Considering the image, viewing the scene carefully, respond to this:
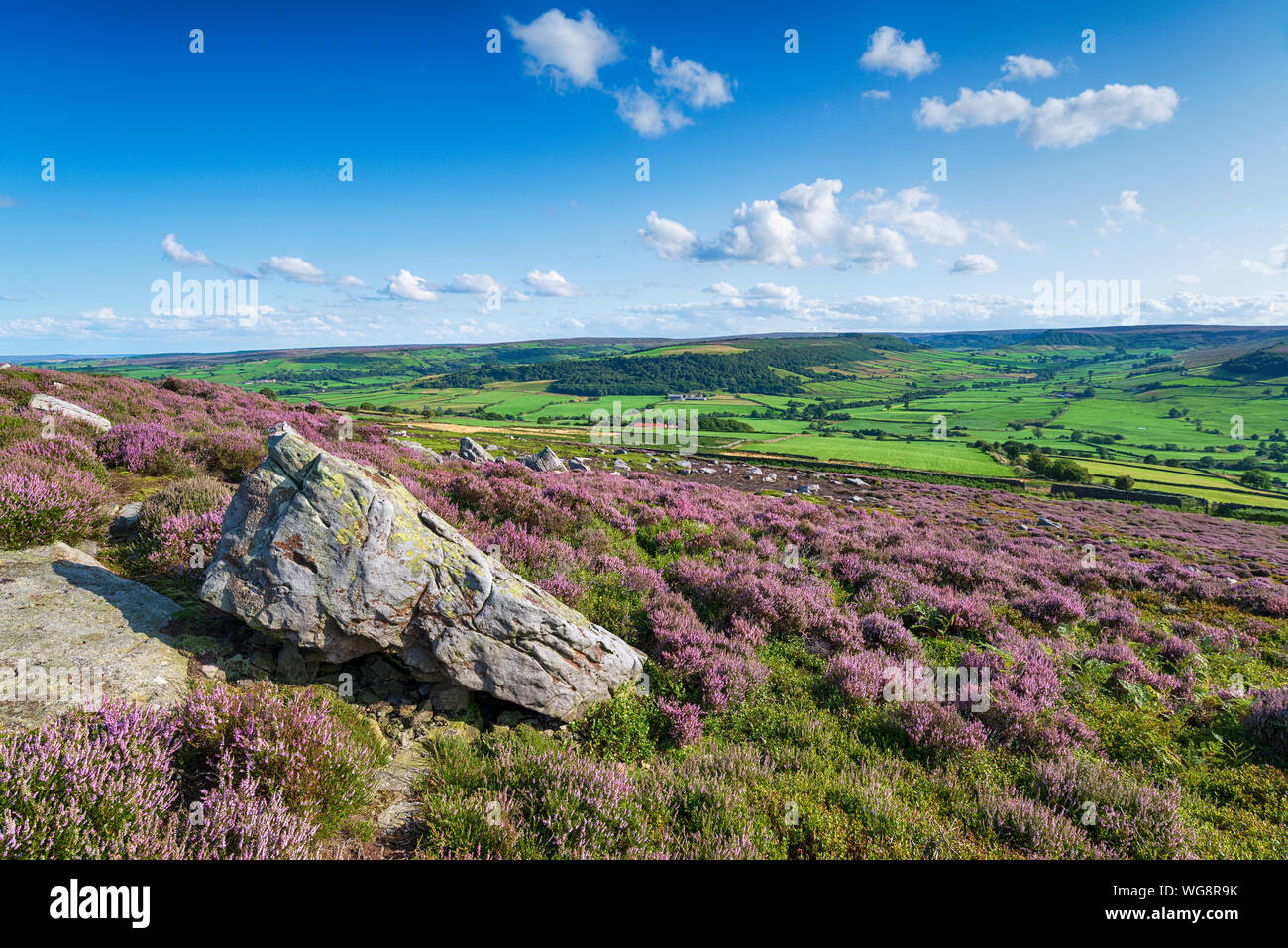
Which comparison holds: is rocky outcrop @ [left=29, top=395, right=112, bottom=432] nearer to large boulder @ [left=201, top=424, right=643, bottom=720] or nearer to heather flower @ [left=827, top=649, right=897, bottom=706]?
large boulder @ [left=201, top=424, right=643, bottom=720]

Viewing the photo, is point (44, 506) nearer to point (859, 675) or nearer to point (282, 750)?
point (282, 750)

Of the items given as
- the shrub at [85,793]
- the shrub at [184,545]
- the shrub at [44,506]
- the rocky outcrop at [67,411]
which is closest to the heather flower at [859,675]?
the shrub at [85,793]

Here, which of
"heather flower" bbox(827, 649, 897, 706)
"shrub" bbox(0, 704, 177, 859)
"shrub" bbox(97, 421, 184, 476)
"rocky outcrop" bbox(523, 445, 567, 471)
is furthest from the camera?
"rocky outcrop" bbox(523, 445, 567, 471)

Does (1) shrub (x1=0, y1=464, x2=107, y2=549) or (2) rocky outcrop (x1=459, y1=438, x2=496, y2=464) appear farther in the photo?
(2) rocky outcrop (x1=459, y1=438, x2=496, y2=464)

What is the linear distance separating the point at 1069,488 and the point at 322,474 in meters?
90.5

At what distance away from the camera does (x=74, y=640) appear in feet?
15.9

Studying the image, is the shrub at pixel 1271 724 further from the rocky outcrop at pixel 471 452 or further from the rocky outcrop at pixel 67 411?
the rocky outcrop at pixel 471 452

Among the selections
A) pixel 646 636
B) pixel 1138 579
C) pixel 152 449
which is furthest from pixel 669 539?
pixel 1138 579

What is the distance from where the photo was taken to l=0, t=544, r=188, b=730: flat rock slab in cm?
412

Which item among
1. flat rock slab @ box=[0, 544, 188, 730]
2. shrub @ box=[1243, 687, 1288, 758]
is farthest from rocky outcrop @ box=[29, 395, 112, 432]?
shrub @ box=[1243, 687, 1288, 758]

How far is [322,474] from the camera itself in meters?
5.97

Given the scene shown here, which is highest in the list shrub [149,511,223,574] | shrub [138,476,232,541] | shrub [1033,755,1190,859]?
shrub [138,476,232,541]

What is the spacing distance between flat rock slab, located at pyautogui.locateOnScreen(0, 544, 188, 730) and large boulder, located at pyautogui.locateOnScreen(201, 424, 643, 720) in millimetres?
767
